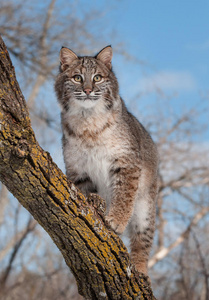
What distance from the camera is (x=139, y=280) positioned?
11.7 ft

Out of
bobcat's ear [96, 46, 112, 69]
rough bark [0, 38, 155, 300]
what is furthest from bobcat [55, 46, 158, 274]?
rough bark [0, 38, 155, 300]

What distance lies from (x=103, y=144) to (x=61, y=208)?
157 centimetres

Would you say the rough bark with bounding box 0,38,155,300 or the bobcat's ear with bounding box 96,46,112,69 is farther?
the bobcat's ear with bounding box 96,46,112,69

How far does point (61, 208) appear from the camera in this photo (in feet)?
9.60

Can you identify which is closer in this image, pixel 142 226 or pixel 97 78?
pixel 97 78

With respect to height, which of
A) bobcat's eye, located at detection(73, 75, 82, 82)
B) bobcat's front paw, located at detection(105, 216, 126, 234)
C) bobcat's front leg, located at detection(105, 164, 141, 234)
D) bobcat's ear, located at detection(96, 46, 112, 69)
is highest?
bobcat's ear, located at detection(96, 46, 112, 69)

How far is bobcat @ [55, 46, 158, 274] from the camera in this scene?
4.35 metres

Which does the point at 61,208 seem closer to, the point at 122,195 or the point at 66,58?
the point at 122,195

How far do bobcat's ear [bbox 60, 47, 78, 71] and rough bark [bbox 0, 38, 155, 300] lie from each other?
2.08 m

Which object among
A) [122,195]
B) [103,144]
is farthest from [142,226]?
[103,144]

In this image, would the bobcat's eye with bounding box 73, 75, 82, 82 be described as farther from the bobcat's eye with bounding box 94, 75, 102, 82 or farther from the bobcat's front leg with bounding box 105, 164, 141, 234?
the bobcat's front leg with bounding box 105, 164, 141, 234

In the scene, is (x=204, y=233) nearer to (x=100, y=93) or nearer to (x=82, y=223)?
(x=100, y=93)

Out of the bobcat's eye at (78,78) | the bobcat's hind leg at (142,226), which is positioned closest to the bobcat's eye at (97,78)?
the bobcat's eye at (78,78)

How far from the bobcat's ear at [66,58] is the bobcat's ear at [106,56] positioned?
1.06ft
